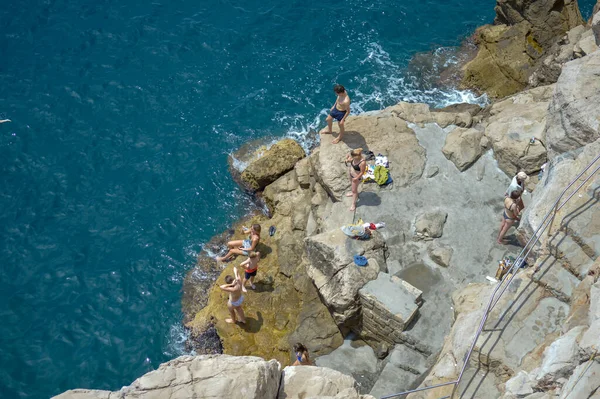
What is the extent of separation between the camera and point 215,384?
10.2 m

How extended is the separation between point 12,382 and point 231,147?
10877mm

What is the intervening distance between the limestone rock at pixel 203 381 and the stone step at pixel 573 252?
6868 millimetres

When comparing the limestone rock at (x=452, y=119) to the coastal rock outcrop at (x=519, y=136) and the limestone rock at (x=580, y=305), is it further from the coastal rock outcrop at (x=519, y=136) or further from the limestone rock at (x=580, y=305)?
the limestone rock at (x=580, y=305)

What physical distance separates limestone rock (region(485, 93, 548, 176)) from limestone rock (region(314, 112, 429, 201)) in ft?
7.73

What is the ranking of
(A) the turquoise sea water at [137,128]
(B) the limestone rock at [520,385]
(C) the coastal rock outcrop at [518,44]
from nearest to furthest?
(B) the limestone rock at [520,385]
(A) the turquoise sea water at [137,128]
(C) the coastal rock outcrop at [518,44]

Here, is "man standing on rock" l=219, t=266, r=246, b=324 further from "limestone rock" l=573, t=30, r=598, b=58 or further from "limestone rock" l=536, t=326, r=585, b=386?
"limestone rock" l=573, t=30, r=598, b=58

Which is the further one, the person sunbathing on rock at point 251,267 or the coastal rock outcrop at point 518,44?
the coastal rock outcrop at point 518,44

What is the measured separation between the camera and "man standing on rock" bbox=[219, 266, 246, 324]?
1558 centimetres

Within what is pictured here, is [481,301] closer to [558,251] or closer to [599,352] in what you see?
[558,251]

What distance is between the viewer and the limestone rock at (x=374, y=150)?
1727cm

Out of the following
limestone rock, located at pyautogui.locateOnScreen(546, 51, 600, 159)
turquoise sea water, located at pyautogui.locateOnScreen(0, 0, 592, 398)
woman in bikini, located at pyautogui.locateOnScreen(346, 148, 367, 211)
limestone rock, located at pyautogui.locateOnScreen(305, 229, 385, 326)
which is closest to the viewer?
Result: limestone rock, located at pyautogui.locateOnScreen(305, 229, 385, 326)

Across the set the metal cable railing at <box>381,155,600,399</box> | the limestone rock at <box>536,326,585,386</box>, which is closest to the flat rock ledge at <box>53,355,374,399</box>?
the metal cable railing at <box>381,155,600,399</box>

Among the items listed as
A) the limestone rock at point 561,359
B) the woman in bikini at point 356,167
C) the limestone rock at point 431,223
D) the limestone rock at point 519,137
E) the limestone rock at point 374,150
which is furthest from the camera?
the limestone rock at point 374,150

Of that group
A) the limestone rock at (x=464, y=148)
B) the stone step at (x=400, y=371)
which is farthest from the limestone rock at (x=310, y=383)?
the limestone rock at (x=464, y=148)
